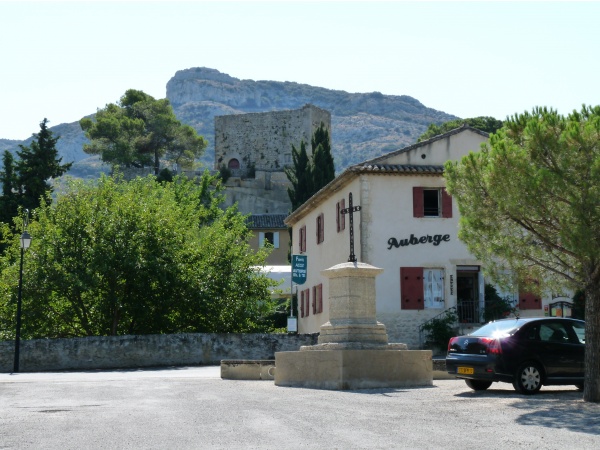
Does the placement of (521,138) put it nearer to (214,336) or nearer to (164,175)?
(214,336)

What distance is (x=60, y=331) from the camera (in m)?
32.0

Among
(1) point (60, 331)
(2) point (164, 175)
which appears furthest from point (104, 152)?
(1) point (60, 331)

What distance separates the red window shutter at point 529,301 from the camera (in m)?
33.5

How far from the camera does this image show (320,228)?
38.6 m

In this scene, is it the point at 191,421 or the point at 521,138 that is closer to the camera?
the point at 191,421

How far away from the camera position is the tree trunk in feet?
47.9

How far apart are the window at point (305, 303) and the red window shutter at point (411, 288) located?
8358 millimetres

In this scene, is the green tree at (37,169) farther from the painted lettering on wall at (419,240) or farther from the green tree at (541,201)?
the green tree at (541,201)

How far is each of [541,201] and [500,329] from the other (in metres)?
2.93

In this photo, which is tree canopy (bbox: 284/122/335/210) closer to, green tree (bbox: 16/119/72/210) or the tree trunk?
green tree (bbox: 16/119/72/210)

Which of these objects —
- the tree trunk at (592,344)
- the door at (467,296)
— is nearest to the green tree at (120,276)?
the door at (467,296)

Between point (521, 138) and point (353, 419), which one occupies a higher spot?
point (521, 138)

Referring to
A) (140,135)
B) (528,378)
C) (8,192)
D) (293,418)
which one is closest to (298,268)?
(528,378)

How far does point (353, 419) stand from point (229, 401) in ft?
11.2
